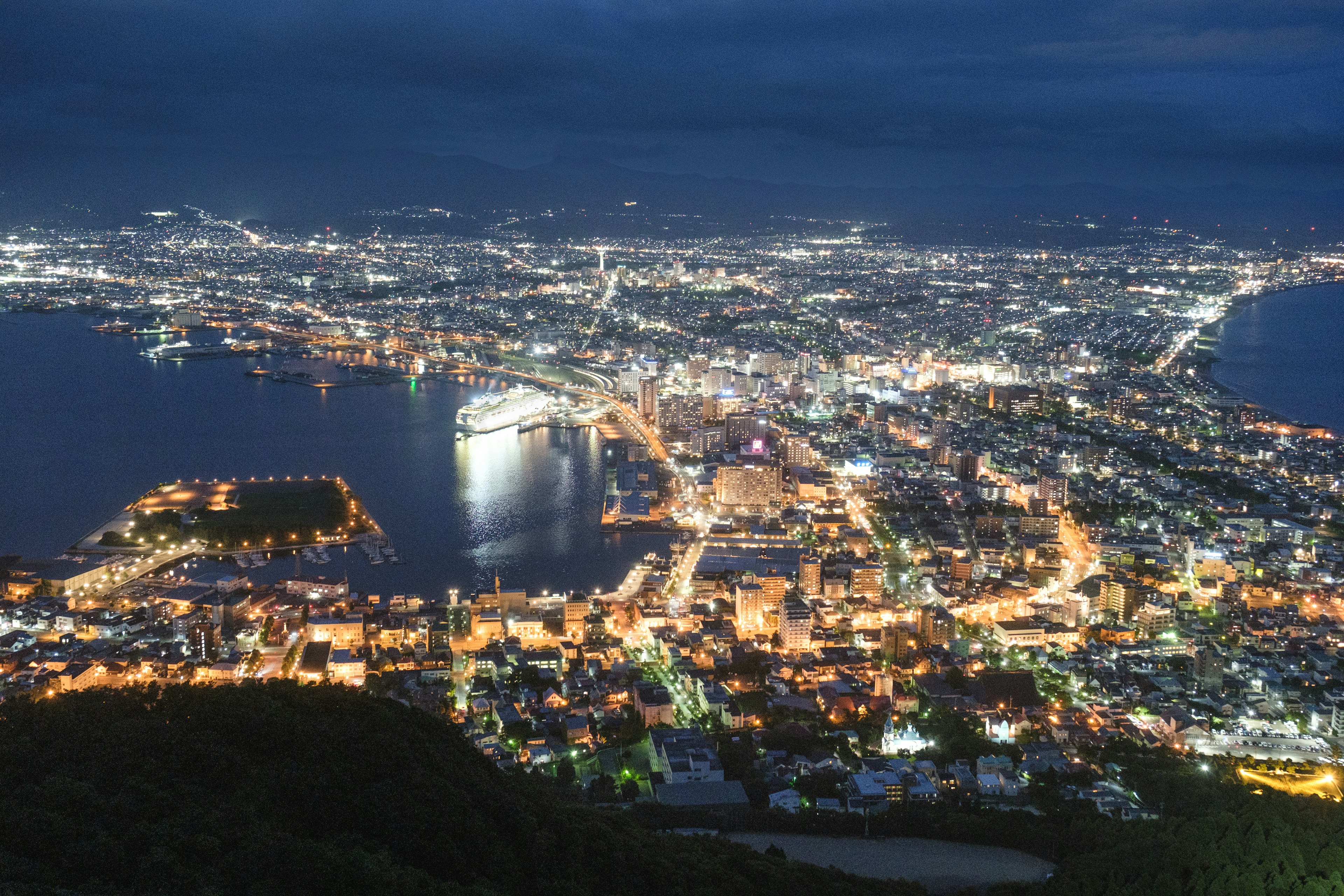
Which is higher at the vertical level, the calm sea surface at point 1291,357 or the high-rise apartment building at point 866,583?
the calm sea surface at point 1291,357

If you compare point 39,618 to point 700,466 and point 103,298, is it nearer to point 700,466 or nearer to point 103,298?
point 700,466

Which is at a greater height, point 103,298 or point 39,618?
point 103,298

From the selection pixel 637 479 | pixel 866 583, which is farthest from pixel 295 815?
pixel 637 479

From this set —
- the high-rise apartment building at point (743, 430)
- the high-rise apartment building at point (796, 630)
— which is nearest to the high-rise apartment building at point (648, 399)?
the high-rise apartment building at point (743, 430)

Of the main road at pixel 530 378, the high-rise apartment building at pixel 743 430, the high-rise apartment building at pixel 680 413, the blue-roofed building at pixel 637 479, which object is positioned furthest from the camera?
the high-rise apartment building at pixel 680 413

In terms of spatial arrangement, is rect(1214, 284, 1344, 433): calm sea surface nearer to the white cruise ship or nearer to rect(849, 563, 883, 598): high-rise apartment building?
rect(849, 563, 883, 598): high-rise apartment building

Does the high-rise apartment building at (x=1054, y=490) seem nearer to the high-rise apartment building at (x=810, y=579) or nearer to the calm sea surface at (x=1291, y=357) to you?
the high-rise apartment building at (x=810, y=579)

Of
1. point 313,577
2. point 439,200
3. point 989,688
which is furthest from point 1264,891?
point 439,200
